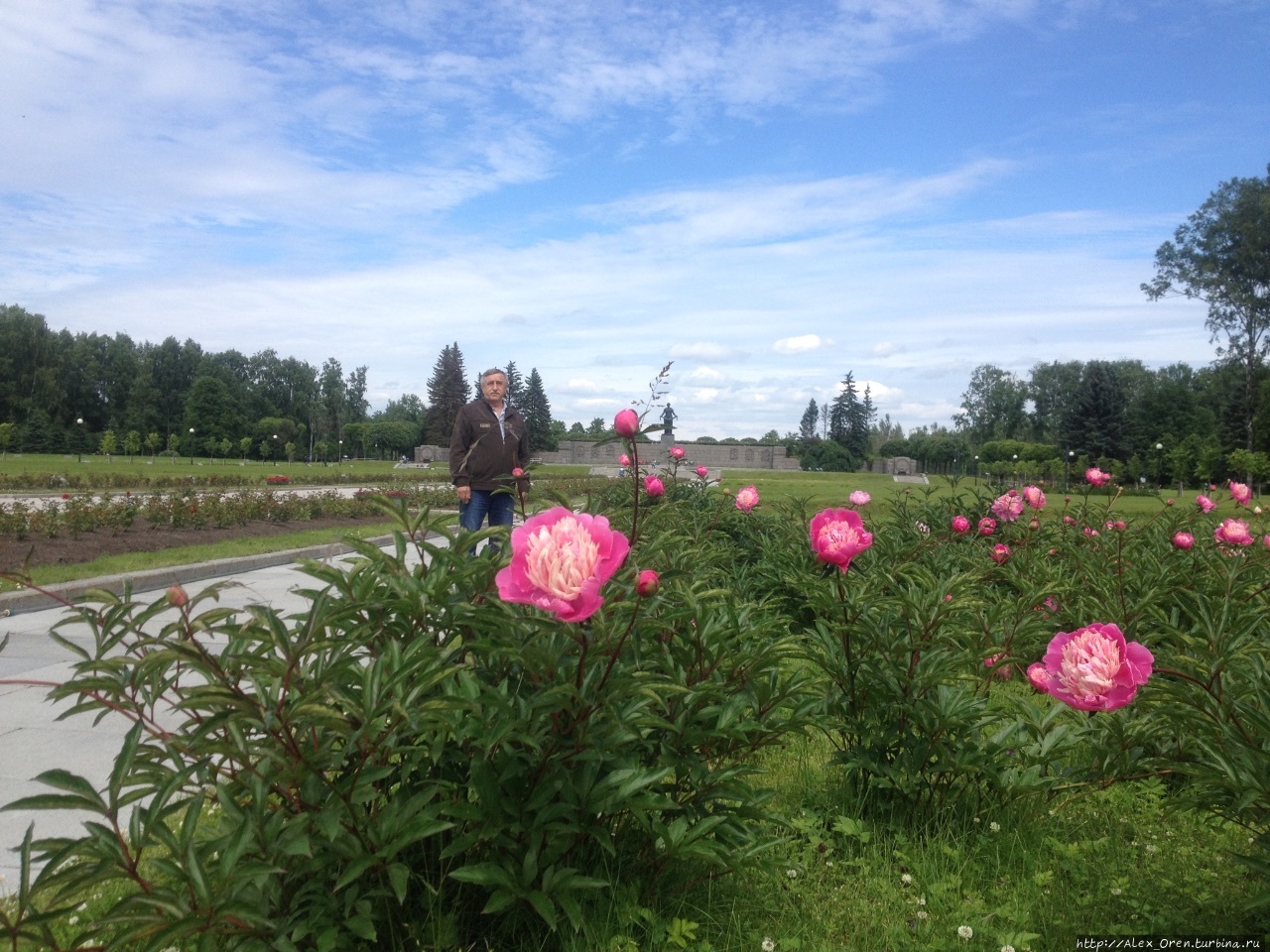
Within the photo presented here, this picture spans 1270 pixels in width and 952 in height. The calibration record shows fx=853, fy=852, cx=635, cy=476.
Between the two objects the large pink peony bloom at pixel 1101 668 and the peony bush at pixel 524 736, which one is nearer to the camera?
the peony bush at pixel 524 736

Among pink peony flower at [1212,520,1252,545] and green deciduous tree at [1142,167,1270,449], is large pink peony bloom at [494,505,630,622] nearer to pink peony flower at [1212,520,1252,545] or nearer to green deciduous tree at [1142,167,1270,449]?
pink peony flower at [1212,520,1252,545]

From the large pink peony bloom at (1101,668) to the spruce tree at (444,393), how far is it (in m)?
62.9

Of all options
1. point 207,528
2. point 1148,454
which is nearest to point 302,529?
point 207,528

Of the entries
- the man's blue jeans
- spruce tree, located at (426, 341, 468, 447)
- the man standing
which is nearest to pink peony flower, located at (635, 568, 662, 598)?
the man's blue jeans

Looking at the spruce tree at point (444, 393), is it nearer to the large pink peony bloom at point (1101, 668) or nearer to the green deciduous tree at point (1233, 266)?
the green deciduous tree at point (1233, 266)

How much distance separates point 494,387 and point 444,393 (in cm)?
6192

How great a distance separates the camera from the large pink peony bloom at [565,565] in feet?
4.45

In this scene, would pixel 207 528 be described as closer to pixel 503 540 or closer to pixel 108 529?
pixel 108 529

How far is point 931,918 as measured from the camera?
2125 millimetres

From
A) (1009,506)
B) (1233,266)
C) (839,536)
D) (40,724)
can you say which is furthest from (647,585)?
(1233,266)

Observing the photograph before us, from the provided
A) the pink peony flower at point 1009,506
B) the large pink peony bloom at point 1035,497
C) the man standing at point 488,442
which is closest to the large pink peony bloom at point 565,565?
the large pink peony bloom at point 1035,497

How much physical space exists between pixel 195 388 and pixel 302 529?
6279cm

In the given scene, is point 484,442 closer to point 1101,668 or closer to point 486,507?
point 486,507

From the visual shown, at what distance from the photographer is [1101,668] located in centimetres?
186
